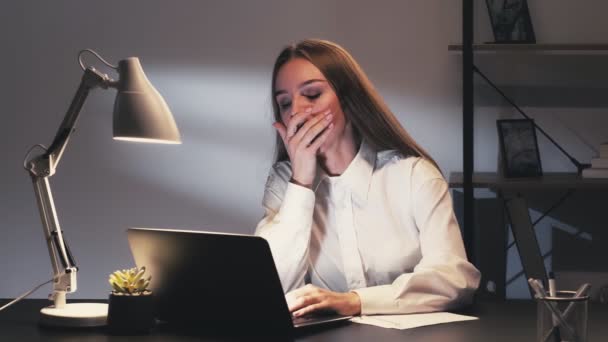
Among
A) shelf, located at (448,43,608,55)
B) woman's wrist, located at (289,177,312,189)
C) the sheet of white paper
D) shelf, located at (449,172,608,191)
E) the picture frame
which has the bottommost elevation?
the sheet of white paper

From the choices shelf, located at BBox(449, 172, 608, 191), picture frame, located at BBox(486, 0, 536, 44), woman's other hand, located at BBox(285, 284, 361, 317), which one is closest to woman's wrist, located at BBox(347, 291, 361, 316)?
woman's other hand, located at BBox(285, 284, 361, 317)

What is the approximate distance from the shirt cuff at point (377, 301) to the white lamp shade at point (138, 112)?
0.46 metres

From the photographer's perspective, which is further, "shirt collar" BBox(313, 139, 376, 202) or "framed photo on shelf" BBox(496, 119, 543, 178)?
"framed photo on shelf" BBox(496, 119, 543, 178)

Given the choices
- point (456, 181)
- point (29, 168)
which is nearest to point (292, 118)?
point (29, 168)

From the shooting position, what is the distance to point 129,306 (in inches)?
60.7

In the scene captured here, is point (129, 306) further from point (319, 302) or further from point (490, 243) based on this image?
point (490, 243)

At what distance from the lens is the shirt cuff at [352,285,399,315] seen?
1.73 meters

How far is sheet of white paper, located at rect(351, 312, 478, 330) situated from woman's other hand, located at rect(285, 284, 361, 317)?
0.02 m

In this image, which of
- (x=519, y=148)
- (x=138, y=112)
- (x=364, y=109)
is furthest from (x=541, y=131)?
(x=138, y=112)

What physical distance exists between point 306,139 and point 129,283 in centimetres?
74

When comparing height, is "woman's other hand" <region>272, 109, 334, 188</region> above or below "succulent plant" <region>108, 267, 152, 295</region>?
above

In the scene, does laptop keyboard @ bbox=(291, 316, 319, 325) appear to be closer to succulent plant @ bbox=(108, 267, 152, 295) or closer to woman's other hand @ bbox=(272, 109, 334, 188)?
succulent plant @ bbox=(108, 267, 152, 295)

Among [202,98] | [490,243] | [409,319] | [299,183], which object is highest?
[202,98]

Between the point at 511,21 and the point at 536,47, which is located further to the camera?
the point at 511,21
